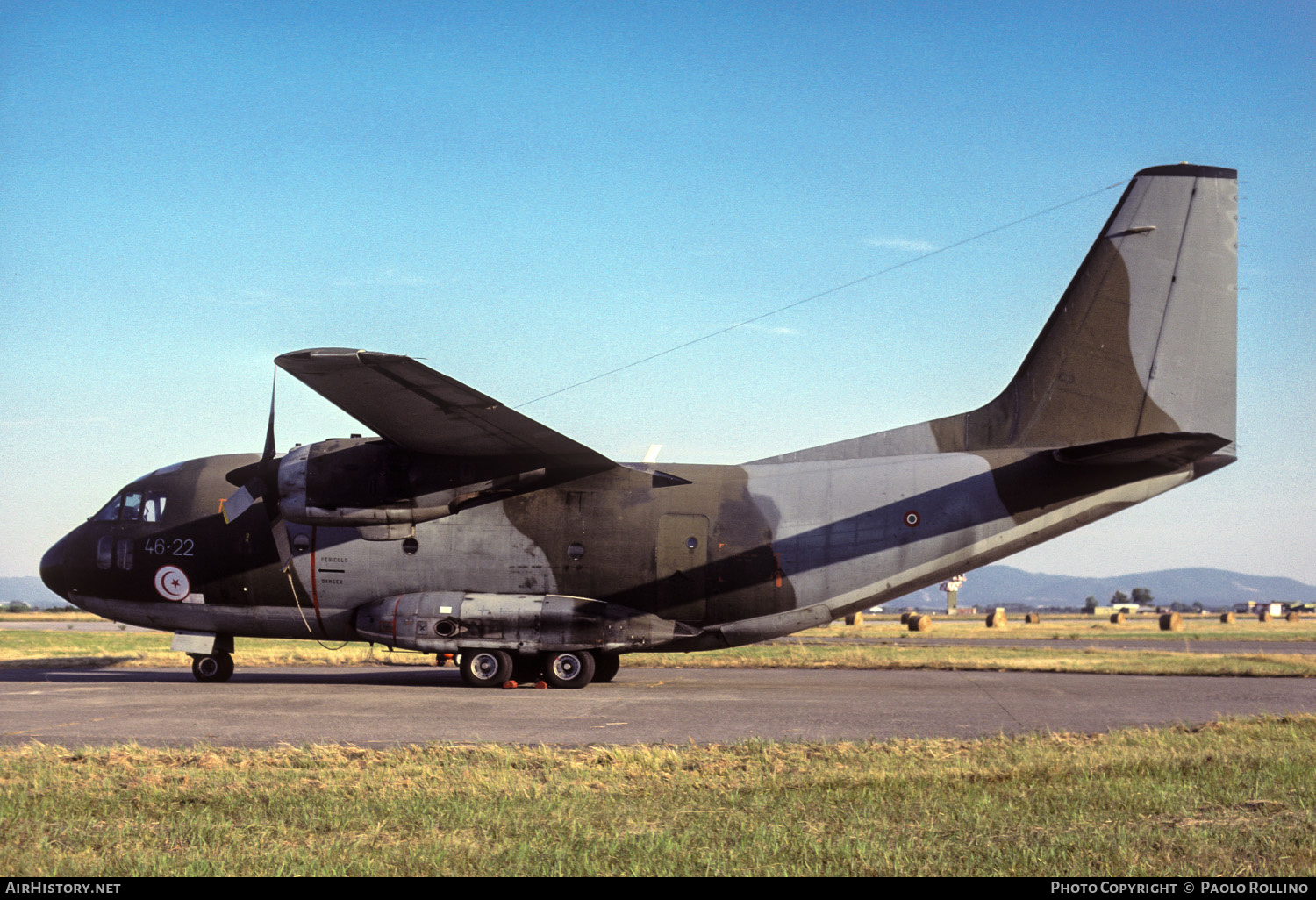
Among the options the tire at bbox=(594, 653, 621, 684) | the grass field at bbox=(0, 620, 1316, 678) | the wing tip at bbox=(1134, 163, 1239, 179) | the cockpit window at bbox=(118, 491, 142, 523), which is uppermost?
the wing tip at bbox=(1134, 163, 1239, 179)

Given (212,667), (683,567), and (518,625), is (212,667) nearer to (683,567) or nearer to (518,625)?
(518,625)

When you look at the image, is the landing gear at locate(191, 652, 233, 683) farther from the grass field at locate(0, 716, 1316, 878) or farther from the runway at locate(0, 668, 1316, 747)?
the grass field at locate(0, 716, 1316, 878)

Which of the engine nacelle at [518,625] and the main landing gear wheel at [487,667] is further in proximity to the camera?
the main landing gear wheel at [487,667]

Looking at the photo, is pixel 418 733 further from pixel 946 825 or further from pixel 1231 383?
pixel 1231 383

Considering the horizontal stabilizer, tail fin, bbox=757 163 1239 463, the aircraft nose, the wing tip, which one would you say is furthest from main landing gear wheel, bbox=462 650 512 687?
the wing tip

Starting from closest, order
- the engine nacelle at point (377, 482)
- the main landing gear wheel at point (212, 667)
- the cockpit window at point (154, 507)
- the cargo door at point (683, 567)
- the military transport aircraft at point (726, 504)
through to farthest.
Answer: the military transport aircraft at point (726, 504), the engine nacelle at point (377, 482), the cargo door at point (683, 567), the main landing gear wheel at point (212, 667), the cockpit window at point (154, 507)

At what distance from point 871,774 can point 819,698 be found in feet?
24.8

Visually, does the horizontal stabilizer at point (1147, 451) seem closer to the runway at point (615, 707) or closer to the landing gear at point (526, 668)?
the runway at point (615, 707)

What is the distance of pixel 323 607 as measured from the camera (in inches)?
808

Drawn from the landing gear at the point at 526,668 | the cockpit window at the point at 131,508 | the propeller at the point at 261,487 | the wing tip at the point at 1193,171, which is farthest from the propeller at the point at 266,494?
the wing tip at the point at 1193,171

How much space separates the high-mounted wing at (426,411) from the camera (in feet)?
52.7

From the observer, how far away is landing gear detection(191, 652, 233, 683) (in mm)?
21359

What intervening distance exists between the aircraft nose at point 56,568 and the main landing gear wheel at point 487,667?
9.28 m

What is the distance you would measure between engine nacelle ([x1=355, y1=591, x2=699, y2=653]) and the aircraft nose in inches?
303
